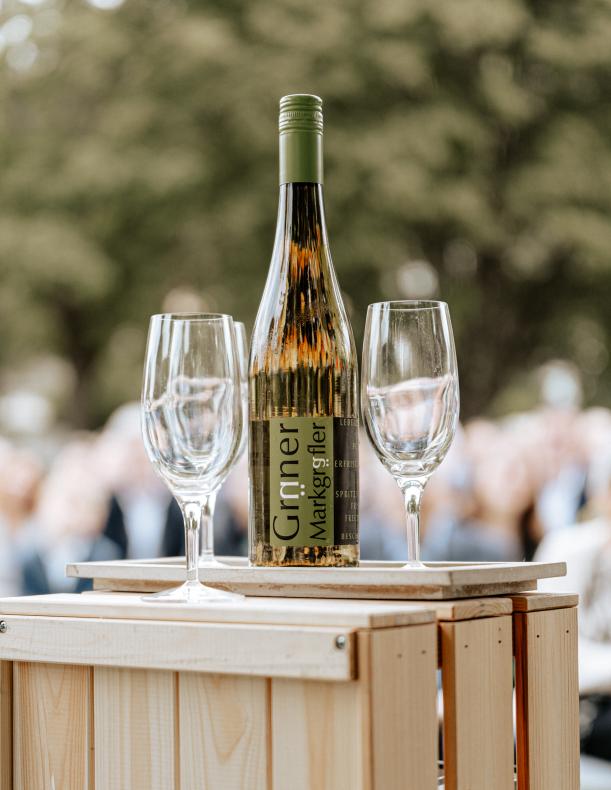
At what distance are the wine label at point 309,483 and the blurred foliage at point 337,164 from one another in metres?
7.49

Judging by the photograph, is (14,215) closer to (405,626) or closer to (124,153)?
(124,153)

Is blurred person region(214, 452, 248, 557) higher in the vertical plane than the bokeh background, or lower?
lower

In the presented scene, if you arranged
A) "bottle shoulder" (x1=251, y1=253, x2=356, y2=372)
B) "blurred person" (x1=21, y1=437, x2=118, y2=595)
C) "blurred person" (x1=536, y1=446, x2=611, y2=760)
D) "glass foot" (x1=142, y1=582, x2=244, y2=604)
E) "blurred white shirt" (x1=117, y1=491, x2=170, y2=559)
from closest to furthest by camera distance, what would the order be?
"glass foot" (x1=142, y1=582, x2=244, y2=604) → "bottle shoulder" (x1=251, y1=253, x2=356, y2=372) → "blurred person" (x1=536, y1=446, x2=611, y2=760) → "blurred person" (x1=21, y1=437, x2=118, y2=595) → "blurred white shirt" (x1=117, y1=491, x2=170, y2=559)

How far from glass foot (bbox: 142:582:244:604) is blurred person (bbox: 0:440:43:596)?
3.20 m

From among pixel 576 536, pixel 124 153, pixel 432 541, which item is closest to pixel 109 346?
pixel 124 153

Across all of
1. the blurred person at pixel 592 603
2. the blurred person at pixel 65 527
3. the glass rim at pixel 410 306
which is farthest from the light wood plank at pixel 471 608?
the blurred person at pixel 65 527

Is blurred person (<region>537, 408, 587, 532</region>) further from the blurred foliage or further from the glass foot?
the blurred foliage

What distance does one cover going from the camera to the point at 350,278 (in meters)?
8.64

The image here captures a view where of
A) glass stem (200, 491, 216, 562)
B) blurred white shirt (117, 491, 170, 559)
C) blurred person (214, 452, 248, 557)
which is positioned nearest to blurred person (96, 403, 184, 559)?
blurred white shirt (117, 491, 170, 559)

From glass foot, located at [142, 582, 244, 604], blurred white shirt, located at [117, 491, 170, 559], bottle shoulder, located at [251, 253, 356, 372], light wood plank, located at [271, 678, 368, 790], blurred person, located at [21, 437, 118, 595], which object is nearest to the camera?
light wood plank, located at [271, 678, 368, 790]

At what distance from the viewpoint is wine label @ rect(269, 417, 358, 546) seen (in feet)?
3.24

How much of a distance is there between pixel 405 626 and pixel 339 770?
0.10 metres

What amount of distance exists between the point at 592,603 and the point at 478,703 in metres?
2.58

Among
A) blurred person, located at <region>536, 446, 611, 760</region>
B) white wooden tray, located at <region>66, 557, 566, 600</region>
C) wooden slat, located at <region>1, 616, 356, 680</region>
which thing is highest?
white wooden tray, located at <region>66, 557, 566, 600</region>
